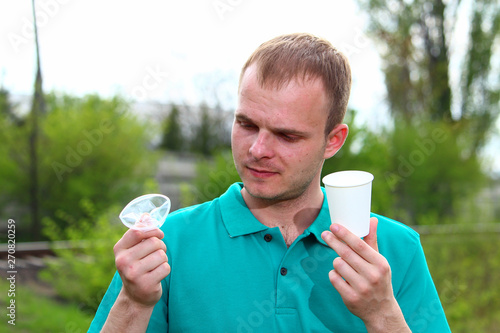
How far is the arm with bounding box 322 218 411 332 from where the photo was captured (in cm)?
167

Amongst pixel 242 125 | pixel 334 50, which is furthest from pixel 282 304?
pixel 334 50

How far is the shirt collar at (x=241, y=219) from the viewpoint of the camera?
6.70ft

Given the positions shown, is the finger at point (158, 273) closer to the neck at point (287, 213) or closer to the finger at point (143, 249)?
the finger at point (143, 249)

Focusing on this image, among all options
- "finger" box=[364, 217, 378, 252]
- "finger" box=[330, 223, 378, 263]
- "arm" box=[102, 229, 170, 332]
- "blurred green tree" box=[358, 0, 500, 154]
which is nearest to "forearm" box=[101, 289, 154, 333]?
"arm" box=[102, 229, 170, 332]

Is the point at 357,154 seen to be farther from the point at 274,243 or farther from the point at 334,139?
the point at 274,243

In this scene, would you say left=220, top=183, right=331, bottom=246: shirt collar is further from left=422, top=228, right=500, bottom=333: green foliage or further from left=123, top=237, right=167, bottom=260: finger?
left=422, top=228, right=500, bottom=333: green foliage

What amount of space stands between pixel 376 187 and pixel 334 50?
521 cm

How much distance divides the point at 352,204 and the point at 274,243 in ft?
1.40

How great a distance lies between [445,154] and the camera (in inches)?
599

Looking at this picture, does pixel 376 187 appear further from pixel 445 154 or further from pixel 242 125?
pixel 445 154

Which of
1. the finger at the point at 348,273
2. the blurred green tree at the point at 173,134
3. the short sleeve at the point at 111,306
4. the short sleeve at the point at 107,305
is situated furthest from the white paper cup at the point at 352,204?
the blurred green tree at the point at 173,134

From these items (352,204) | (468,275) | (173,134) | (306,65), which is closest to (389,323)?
(352,204)

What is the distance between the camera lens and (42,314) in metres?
6.74

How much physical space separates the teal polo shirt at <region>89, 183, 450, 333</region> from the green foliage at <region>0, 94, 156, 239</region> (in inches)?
443
